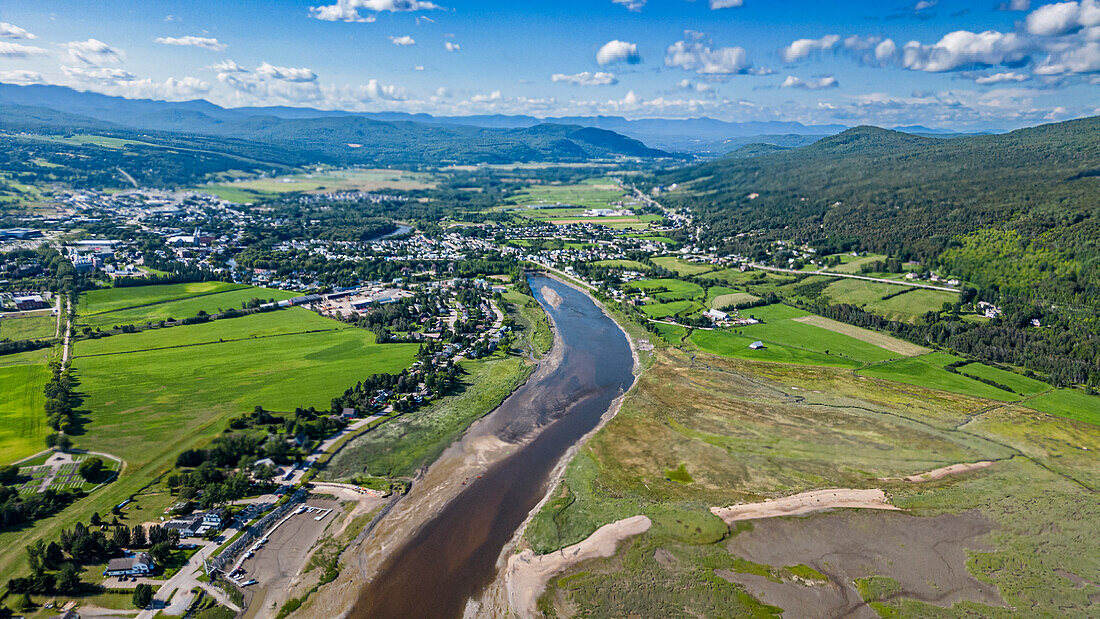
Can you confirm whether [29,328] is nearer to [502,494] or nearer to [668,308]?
[502,494]

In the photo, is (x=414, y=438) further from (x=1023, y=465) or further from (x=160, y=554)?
(x=1023, y=465)

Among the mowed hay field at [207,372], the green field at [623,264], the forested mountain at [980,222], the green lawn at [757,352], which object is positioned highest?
the forested mountain at [980,222]

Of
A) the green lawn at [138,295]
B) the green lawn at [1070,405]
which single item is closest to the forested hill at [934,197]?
the green lawn at [1070,405]

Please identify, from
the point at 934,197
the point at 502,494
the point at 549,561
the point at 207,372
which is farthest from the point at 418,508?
the point at 934,197

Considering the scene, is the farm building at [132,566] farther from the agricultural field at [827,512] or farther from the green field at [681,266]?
the green field at [681,266]

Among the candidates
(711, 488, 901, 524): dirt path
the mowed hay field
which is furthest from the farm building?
(711, 488, 901, 524): dirt path

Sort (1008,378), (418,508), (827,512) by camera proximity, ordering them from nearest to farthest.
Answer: (827,512) → (418,508) → (1008,378)
